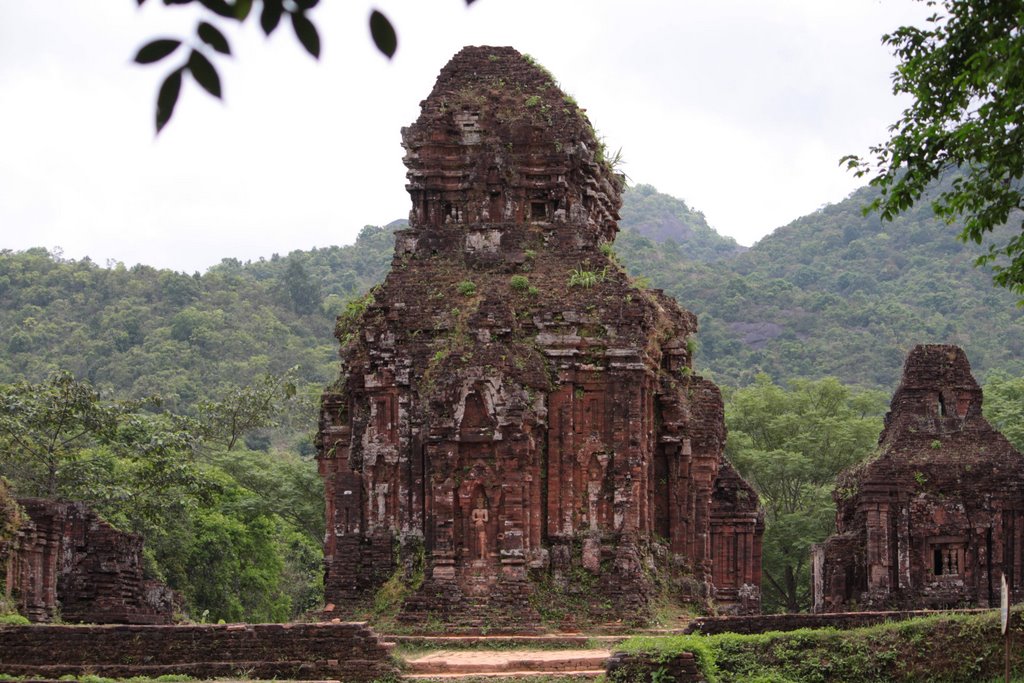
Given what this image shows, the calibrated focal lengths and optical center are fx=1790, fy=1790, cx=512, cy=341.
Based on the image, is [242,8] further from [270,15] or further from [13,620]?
[13,620]

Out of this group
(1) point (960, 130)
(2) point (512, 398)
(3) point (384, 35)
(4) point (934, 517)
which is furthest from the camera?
(4) point (934, 517)

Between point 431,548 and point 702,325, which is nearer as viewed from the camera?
point 431,548

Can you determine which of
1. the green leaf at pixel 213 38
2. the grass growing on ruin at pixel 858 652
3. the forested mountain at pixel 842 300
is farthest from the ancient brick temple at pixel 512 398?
the forested mountain at pixel 842 300

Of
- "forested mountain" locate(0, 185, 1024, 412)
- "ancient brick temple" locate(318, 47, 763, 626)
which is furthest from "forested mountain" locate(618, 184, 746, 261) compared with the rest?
"ancient brick temple" locate(318, 47, 763, 626)

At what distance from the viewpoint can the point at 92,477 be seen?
34531 mm

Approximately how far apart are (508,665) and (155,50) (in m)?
16.4

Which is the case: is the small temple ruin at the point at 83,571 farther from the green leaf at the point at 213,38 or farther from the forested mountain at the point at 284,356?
the green leaf at the point at 213,38

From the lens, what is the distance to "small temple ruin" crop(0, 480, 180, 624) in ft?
78.1

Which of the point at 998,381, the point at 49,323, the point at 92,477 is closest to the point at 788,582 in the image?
the point at 998,381

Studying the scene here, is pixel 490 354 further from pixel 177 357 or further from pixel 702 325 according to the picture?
pixel 702 325

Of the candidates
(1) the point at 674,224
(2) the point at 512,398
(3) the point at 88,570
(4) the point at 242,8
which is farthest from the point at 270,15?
(1) the point at 674,224

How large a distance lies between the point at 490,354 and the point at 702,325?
54791 mm

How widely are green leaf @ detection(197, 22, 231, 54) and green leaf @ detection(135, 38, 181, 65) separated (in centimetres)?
12

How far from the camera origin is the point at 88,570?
2509cm
